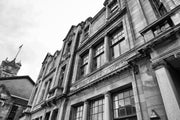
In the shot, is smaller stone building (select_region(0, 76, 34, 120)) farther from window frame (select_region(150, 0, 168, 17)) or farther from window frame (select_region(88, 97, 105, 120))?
window frame (select_region(150, 0, 168, 17))

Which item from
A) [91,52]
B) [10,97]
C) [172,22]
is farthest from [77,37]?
[10,97]

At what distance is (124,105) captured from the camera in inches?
204

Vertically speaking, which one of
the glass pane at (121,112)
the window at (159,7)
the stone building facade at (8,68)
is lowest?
the glass pane at (121,112)

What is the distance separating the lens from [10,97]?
21438mm

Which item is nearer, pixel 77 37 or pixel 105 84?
pixel 105 84

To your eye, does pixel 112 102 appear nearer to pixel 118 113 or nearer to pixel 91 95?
pixel 118 113

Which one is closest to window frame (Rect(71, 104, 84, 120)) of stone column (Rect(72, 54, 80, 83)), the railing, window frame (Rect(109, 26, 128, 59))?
Result: stone column (Rect(72, 54, 80, 83))

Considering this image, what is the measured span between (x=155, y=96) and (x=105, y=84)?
2.72 metres

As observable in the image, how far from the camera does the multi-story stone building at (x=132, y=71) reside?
383cm

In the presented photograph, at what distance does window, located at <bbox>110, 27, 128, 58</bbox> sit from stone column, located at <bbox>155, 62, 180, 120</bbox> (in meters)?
3.23

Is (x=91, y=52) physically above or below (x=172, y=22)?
above

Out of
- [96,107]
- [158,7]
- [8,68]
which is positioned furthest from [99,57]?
[8,68]

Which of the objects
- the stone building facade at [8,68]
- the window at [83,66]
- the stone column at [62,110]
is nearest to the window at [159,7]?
the window at [83,66]

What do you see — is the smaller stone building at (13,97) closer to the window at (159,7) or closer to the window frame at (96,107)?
the window frame at (96,107)
